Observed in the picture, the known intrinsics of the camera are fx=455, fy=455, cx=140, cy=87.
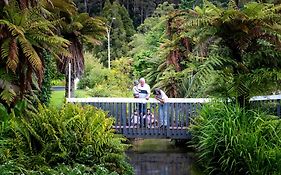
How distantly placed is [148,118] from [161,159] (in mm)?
930

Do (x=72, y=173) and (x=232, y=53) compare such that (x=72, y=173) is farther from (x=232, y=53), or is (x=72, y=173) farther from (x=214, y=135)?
(x=232, y=53)

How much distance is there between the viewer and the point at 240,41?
674 cm

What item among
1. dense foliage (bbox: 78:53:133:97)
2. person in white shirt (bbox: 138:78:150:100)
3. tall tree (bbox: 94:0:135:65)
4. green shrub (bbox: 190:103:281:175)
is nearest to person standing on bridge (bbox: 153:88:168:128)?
person in white shirt (bbox: 138:78:150:100)

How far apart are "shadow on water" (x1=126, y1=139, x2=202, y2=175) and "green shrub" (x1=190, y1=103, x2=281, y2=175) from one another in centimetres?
61

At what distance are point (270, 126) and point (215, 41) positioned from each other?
151 cm

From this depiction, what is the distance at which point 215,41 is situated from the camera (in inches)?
273

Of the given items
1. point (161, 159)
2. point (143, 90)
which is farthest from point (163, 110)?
point (161, 159)

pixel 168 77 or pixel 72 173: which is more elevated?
pixel 168 77

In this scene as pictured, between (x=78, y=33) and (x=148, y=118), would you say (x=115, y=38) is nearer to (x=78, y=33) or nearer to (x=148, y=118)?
(x=78, y=33)

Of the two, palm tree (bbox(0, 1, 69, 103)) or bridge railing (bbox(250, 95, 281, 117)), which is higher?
palm tree (bbox(0, 1, 69, 103))

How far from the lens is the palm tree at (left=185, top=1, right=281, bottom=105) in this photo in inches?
255

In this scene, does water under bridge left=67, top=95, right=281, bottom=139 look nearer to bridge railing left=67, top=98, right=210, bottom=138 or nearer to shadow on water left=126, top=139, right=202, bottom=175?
bridge railing left=67, top=98, right=210, bottom=138

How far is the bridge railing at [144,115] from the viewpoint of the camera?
917 centimetres

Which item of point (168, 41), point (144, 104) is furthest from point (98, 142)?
point (168, 41)
